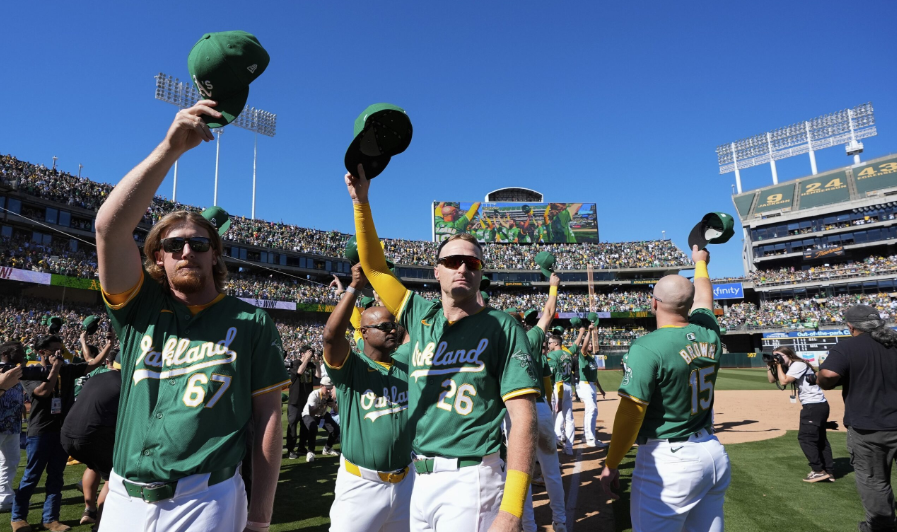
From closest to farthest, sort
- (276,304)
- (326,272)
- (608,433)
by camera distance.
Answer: (608,433)
(276,304)
(326,272)

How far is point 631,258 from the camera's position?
60.6 meters

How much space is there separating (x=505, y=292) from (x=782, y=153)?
136 feet

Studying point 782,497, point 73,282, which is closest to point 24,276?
point 73,282

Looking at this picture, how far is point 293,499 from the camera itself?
727 cm

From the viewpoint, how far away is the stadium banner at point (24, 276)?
90.6ft

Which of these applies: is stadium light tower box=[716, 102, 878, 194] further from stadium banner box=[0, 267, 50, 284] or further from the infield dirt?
stadium banner box=[0, 267, 50, 284]

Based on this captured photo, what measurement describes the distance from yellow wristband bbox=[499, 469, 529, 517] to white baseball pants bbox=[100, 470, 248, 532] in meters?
1.26

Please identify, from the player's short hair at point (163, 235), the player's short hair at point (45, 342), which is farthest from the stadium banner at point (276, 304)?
the player's short hair at point (163, 235)

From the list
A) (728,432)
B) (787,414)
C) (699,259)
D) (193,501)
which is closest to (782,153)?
(787,414)

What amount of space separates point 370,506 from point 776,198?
69180 millimetres

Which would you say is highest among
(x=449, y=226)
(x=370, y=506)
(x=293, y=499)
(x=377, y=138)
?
(x=449, y=226)

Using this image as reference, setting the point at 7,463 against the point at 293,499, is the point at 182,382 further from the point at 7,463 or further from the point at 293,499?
the point at 7,463

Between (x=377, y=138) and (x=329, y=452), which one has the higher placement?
(x=377, y=138)

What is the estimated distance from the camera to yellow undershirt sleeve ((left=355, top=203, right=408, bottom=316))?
321 cm
